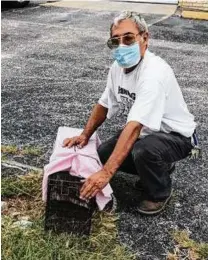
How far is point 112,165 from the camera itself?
9.05 feet

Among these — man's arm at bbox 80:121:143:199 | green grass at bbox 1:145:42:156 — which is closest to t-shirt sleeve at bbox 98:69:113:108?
man's arm at bbox 80:121:143:199

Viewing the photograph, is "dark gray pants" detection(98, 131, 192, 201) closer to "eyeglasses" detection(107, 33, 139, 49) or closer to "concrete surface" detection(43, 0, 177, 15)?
"eyeglasses" detection(107, 33, 139, 49)

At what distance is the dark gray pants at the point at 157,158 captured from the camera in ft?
9.95

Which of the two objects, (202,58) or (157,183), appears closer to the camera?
(157,183)

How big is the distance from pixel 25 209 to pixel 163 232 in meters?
0.88

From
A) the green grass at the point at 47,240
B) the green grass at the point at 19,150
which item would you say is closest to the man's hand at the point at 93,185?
the green grass at the point at 47,240

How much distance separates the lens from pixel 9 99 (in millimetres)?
5332

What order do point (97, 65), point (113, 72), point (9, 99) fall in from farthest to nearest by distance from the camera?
point (97, 65) → point (9, 99) → point (113, 72)

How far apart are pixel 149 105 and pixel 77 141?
1.93 ft

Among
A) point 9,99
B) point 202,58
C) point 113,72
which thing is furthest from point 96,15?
point 113,72

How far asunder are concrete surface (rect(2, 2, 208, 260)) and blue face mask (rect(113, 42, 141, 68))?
98 centimetres

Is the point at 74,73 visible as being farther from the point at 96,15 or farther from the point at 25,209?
the point at 96,15

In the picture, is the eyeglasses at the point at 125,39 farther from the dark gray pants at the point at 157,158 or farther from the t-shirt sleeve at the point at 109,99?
the dark gray pants at the point at 157,158

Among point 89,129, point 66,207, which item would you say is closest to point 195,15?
point 89,129
